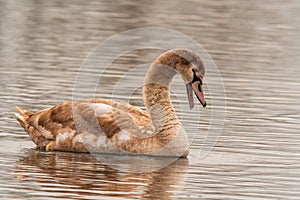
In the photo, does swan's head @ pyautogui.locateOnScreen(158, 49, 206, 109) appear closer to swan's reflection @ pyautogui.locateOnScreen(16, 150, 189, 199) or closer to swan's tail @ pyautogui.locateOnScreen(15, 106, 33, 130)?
swan's reflection @ pyautogui.locateOnScreen(16, 150, 189, 199)

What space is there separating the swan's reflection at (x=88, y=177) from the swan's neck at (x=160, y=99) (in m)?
0.57

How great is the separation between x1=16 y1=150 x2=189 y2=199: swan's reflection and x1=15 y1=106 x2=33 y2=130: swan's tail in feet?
2.87

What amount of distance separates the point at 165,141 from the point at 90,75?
5.88m

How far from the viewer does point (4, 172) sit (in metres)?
13.5

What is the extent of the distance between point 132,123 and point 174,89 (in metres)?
4.73

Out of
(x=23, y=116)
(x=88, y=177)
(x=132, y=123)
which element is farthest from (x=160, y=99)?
(x=88, y=177)

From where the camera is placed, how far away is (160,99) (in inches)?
608

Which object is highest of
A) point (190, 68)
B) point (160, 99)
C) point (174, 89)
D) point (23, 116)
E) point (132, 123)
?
point (190, 68)

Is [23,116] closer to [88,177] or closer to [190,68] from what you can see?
[190,68]

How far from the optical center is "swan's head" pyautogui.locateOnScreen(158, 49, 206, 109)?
15.1 meters

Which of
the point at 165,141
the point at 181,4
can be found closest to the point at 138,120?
the point at 165,141

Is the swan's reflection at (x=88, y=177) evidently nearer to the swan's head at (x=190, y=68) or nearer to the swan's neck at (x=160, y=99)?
the swan's neck at (x=160, y=99)

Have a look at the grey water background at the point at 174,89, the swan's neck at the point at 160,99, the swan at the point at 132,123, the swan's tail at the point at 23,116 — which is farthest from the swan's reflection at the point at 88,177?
the swan's tail at the point at 23,116

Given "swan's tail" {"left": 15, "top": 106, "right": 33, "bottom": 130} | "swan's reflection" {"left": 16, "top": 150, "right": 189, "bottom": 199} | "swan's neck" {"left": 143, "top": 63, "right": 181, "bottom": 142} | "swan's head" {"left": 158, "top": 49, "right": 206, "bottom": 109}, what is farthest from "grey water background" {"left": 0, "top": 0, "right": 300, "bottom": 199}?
"swan's head" {"left": 158, "top": 49, "right": 206, "bottom": 109}
